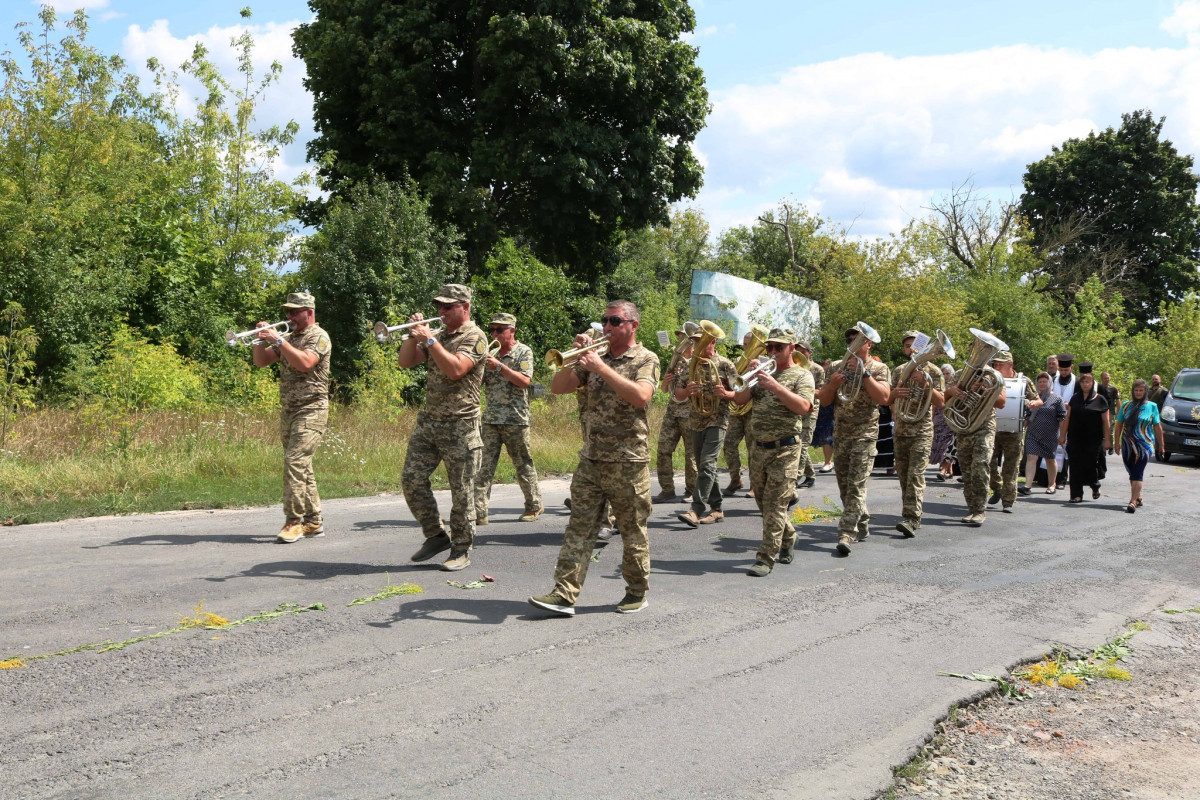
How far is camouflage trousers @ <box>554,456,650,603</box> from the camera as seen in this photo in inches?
258

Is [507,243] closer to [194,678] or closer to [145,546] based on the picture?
[145,546]

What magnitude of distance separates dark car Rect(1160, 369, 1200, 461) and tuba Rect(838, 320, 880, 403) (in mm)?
15322

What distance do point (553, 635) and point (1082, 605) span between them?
453 centimetres

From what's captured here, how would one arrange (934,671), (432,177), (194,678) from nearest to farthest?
1. (194,678)
2. (934,671)
3. (432,177)

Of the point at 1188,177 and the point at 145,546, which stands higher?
the point at 1188,177

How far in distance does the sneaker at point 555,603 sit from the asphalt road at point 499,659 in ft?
0.32

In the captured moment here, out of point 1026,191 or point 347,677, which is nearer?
point 347,677

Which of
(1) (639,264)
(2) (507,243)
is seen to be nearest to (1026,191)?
(1) (639,264)

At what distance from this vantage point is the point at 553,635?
6.12 meters

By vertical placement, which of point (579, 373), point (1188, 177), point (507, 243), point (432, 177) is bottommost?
point (579, 373)

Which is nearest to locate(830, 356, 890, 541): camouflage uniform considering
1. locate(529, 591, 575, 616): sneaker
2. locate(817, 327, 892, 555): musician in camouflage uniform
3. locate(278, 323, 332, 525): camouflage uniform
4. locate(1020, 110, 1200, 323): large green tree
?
locate(817, 327, 892, 555): musician in camouflage uniform

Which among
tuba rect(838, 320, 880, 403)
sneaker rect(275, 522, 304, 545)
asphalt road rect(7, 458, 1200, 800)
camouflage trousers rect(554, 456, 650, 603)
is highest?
tuba rect(838, 320, 880, 403)

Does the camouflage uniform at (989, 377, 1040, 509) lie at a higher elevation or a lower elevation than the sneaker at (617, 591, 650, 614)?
higher

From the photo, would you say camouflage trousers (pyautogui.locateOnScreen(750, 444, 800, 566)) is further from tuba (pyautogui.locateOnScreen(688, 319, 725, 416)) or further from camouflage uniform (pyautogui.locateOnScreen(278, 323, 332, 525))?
camouflage uniform (pyautogui.locateOnScreen(278, 323, 332, 525))
